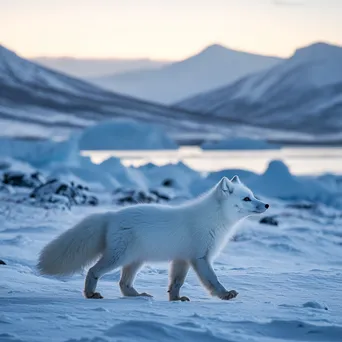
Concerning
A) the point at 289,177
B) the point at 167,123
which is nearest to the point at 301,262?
the point at 289,177

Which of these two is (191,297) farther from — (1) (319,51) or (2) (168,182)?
(1) (319,51)

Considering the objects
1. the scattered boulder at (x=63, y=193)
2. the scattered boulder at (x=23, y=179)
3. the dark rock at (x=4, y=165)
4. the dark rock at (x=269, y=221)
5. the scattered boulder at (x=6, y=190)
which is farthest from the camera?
the dark rock at (x=4, y=165)

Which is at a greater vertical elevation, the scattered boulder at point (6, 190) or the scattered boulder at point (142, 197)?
the scattered boulder at point (142, 197)

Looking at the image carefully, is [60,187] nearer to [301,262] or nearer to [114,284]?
[301,262]

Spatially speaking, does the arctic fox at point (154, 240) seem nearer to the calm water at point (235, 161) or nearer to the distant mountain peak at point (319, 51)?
the calm water at point (235, 161)

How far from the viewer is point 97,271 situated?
13.6 ft

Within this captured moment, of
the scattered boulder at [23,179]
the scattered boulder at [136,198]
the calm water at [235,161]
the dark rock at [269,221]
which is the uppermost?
the calm water at [235,161]

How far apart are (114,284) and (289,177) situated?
1138 cm

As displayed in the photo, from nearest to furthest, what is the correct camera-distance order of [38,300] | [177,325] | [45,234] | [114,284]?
[177,325], [38,300], [114,284], [45,234]

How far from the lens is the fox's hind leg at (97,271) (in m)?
4.13

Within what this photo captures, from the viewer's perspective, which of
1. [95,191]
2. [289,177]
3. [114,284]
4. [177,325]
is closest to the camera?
[177,325]

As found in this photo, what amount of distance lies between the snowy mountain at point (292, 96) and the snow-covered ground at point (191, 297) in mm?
114441

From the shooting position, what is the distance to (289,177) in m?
15.9

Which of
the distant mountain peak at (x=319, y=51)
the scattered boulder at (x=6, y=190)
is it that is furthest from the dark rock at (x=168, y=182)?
the distant mountain peak at (x=319, y=51)
